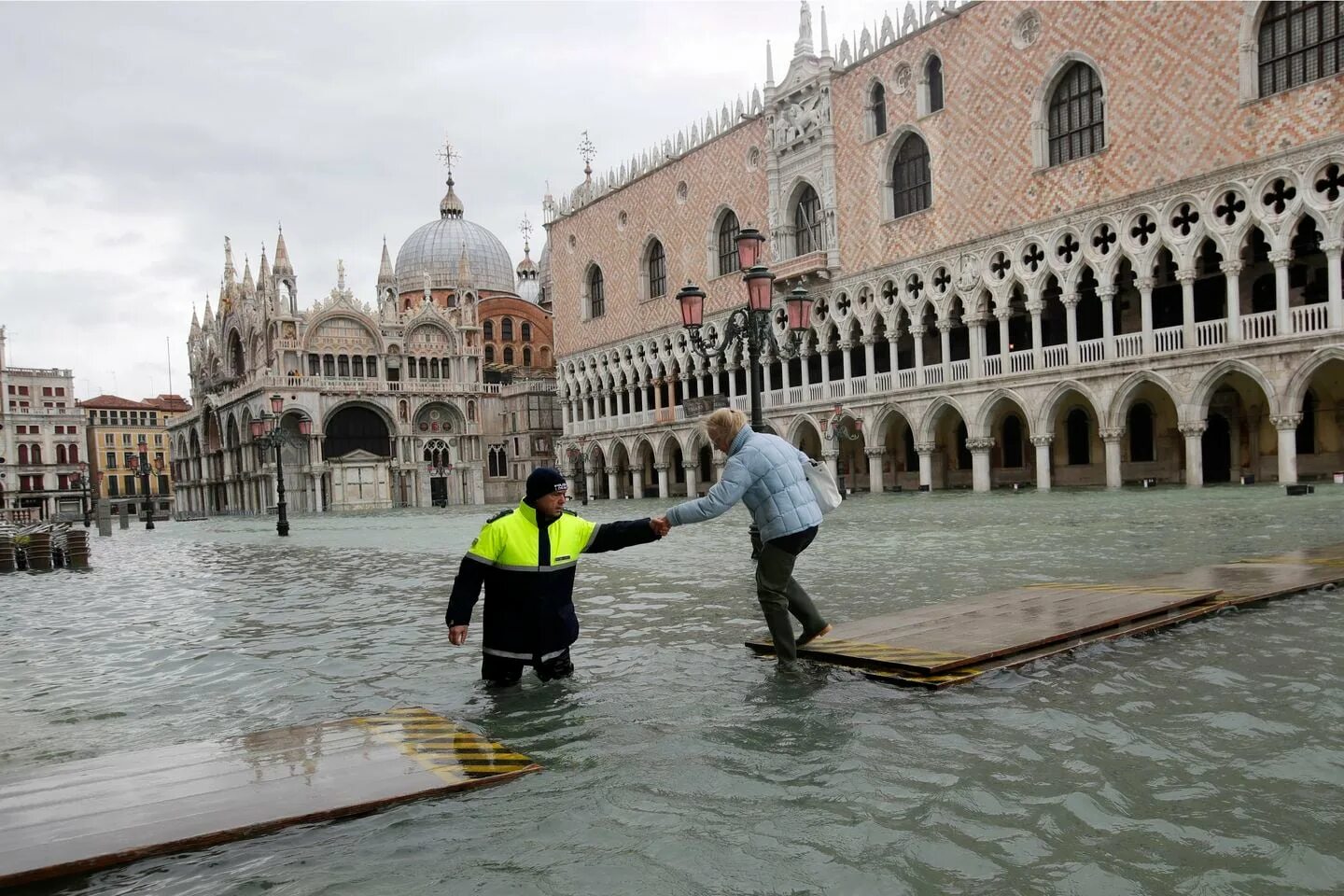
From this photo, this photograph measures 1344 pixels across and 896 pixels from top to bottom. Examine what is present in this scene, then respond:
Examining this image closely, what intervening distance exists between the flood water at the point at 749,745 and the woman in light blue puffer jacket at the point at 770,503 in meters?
0.41

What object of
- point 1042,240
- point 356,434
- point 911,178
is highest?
point 911,178

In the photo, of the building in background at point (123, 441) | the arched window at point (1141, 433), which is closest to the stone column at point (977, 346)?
the arched window at point (1141, 433)

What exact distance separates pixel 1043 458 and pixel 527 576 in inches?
1001

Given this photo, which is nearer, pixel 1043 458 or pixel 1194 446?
pixel 1194 446

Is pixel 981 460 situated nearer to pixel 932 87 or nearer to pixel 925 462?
pixel 925 462

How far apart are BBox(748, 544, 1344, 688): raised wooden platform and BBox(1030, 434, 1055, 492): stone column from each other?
2001cm


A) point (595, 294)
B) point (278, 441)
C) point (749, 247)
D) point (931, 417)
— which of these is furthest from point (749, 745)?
point (595, 294)

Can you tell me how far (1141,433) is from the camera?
95.3ft

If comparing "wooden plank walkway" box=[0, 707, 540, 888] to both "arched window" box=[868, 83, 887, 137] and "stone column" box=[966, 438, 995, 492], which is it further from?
"arched window" box=[868, 83, 887, 137]

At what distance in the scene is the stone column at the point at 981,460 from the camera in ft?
96.0

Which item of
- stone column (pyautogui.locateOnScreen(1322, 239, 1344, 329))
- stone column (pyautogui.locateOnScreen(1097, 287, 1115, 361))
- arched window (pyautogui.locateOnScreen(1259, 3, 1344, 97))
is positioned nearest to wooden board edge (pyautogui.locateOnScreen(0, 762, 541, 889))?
stone column (pyautogui.locateOnScreen(1322, 239, 1344, 329))

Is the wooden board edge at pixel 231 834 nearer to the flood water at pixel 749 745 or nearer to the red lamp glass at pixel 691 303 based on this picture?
the flood water at pixel 749 745

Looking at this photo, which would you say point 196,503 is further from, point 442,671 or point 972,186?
point 442,671

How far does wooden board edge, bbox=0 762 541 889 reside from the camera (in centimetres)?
301
